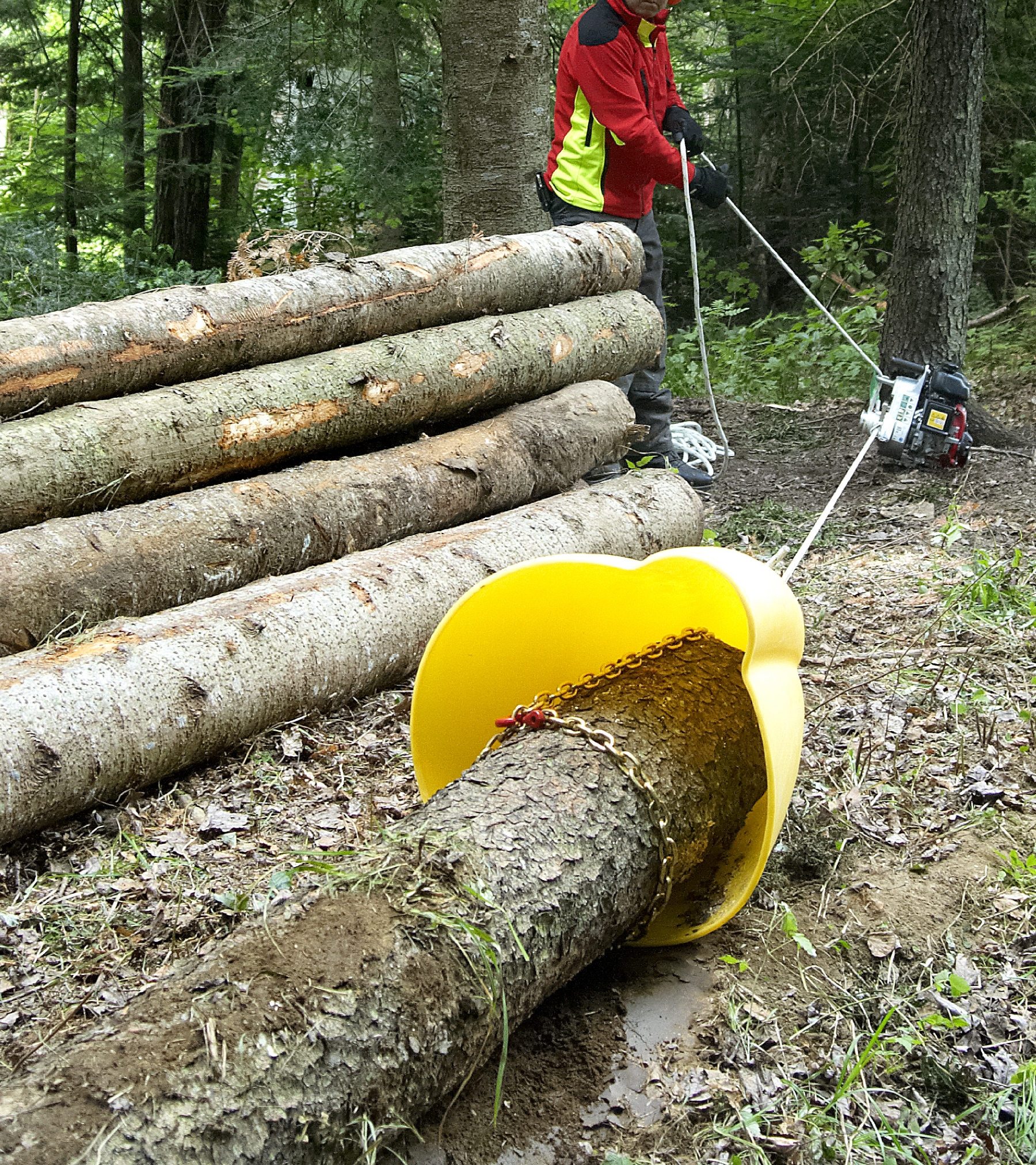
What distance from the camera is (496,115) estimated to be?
6.45 m

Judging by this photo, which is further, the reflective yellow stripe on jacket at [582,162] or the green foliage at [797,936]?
the reflective yellow stripe on jacket at [582,162]

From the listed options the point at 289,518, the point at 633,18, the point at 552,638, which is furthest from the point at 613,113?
the point at 552,638

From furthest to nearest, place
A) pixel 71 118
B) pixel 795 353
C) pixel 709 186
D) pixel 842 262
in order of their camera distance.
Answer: pixel 71 118
pixel 842 262
pixel 795 353
pixel 709 186

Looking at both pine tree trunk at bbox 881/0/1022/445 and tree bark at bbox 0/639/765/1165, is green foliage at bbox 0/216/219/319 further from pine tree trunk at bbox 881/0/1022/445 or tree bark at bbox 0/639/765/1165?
tree bark at bbox 0/639/765/1165

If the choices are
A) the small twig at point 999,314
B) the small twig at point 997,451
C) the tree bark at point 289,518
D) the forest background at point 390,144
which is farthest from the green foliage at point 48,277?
the small twig at point 999,314

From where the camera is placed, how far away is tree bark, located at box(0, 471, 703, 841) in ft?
9.20

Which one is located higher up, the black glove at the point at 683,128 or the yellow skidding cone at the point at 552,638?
the black glove at the point at 683,128

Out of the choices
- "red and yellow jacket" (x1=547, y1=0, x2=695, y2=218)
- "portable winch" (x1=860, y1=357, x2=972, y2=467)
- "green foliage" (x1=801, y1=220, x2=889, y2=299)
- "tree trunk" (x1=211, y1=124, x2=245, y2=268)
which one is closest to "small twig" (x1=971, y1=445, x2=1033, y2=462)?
"portable winch" (x1=860, y1=357, x2=972, y2=467)

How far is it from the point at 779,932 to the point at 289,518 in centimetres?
231

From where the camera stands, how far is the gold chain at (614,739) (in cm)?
229

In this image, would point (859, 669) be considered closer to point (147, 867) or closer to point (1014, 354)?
point (147, 867)

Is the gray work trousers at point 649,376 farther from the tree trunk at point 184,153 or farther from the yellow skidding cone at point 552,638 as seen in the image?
the tree trunk at point 184,153

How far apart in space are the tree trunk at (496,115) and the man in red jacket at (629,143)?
574mm

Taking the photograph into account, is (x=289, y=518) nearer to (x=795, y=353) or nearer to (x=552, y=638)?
(x=552, y=638)
